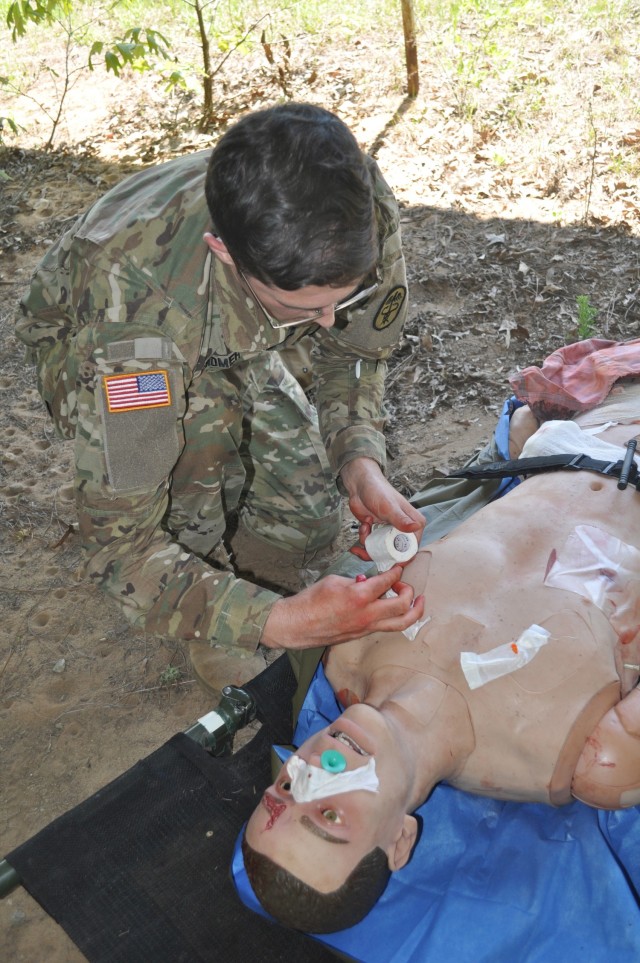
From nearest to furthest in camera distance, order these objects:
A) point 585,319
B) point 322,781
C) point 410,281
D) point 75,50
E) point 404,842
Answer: point 322,781 → point 404,842 → point 585,319 → point 410,281 → point 75,50

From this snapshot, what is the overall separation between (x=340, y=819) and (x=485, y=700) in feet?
1.60

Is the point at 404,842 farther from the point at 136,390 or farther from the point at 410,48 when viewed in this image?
the point at 410,48

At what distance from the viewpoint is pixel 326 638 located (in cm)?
202

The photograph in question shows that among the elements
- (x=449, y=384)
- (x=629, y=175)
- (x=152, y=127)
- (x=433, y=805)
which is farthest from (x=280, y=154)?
(x=152, y=127)

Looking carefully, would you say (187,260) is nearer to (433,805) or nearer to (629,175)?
(433,805)

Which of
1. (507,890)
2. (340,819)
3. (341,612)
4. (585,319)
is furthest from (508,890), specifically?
(585,319)

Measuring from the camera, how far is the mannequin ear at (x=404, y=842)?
74.9 inches

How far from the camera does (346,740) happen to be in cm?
191

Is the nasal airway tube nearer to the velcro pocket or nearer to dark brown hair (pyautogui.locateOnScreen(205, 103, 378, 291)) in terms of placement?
Result: the velcro pocket

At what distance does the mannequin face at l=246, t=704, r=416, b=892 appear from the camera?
176cm

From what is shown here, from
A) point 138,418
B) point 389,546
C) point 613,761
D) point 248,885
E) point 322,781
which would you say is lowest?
point 248,885

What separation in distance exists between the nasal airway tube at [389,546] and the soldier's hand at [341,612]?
0.12 m

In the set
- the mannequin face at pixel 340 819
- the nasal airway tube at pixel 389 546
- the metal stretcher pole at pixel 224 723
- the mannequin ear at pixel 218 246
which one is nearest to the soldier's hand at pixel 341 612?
the nasal airway tube at pixel 389 546

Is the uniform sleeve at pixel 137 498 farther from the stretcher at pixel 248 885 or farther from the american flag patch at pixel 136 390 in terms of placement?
the stretcher at pixel 248 885
